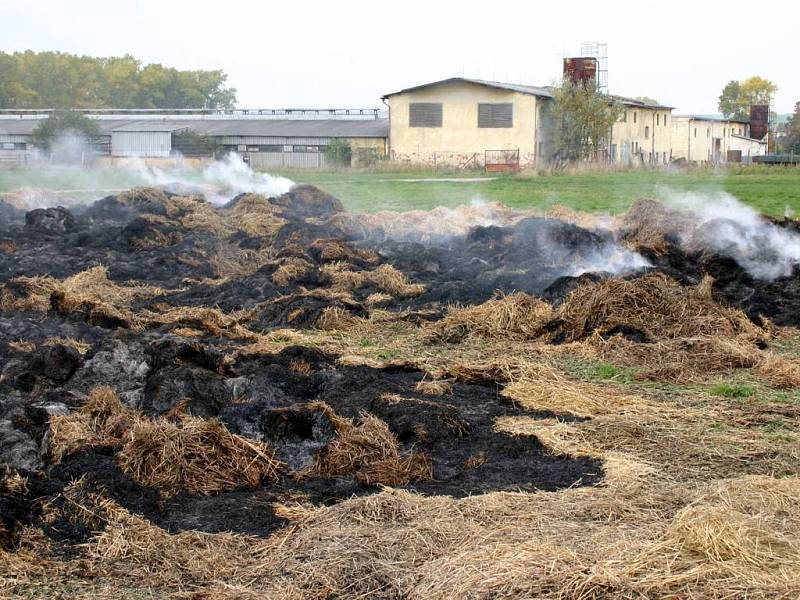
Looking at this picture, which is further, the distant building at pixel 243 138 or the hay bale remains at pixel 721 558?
the distant building at pixel 243 138

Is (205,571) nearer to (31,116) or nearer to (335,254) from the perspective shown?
(335,254)

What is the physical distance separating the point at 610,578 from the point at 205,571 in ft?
7.62

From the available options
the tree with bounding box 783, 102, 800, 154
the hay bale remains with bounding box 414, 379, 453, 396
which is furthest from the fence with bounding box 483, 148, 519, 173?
the hay bale remains with bounding box 414, 379, 453, 396

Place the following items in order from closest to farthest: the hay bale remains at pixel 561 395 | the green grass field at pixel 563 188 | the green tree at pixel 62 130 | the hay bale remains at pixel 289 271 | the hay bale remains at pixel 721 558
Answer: the hay bale remains at pixel 721 558, the hay bale remains at pixel 561 395, the hay bale remains at pixel 289 271, the green grass field at pixel 563 188, the green tree at pixel 62 130

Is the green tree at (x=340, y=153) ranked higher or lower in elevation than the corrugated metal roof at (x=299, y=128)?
lower

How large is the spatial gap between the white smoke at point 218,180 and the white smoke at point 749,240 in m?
15.6

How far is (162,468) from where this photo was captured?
7891mm

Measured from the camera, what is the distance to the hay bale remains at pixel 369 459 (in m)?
8.07

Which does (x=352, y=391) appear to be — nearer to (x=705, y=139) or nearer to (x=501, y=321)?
(x=501, y=321)

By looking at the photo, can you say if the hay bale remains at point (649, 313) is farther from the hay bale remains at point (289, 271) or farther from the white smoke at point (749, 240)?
the hay bale remains at point (289, 271)

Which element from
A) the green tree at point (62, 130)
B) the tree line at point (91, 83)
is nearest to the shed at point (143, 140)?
the green tree at point (62, 130)

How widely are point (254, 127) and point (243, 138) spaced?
179 cm

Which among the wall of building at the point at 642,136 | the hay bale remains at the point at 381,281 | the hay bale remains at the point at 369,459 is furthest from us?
the wall of building at the point at 642,136

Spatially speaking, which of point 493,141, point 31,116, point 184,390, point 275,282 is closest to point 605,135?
point 493,141
